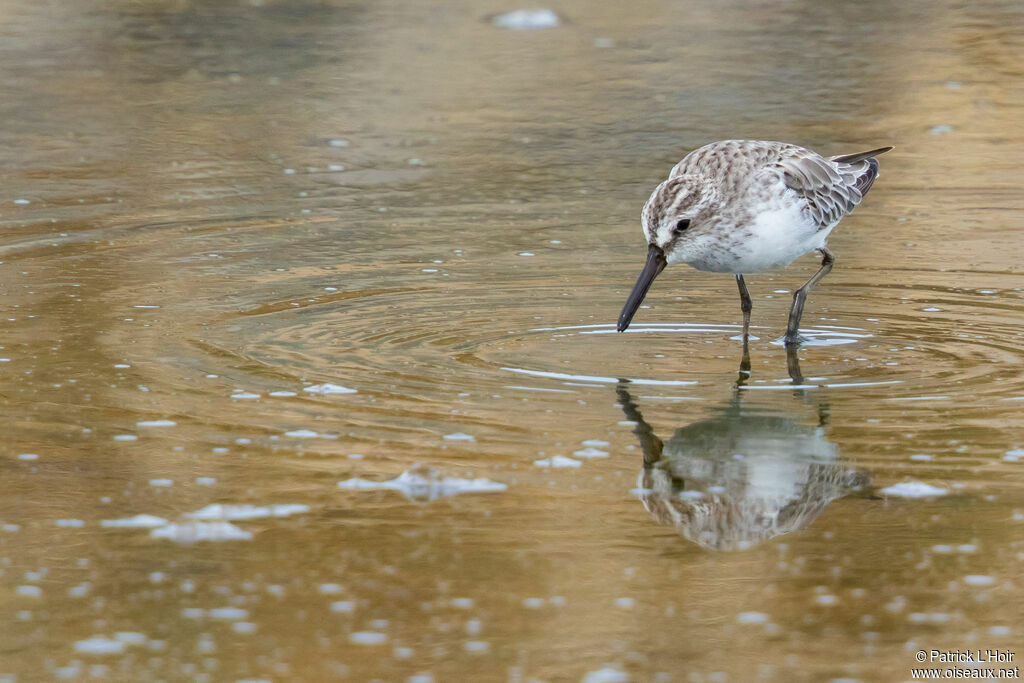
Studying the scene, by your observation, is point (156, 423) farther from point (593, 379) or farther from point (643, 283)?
point (643, 283)

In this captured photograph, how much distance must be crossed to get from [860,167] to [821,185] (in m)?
0.95

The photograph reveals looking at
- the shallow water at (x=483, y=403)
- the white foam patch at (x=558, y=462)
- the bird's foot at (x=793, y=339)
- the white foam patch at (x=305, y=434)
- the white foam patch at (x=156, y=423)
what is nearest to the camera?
the shallow water at (x=483, y=403)

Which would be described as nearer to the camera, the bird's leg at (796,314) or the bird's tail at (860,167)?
the bird's leg at (796,314)

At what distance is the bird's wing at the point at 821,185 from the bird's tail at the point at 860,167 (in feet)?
0.29

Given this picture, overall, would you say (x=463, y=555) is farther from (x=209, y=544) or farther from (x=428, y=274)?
(x=428, y=274)

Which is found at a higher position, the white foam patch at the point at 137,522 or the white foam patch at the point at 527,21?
the white foam patch at the point at 137,522

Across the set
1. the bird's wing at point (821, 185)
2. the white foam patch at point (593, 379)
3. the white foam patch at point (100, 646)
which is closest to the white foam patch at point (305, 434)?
the white foam patch at point (593, 379)

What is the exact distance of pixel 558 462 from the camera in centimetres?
491

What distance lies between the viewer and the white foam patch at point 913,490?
4598 millimetres

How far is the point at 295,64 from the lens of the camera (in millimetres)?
13953

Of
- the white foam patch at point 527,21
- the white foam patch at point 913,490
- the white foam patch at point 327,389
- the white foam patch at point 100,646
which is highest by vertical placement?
the white foam patch at point 100,646

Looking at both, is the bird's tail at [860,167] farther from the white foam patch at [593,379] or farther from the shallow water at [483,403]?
the white foam patch at [593,379]

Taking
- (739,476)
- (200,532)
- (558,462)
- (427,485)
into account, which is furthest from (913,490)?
(200,532)

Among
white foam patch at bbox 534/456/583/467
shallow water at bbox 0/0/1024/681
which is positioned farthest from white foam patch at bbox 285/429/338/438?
white foam patch at bbox 534/456/583/467
